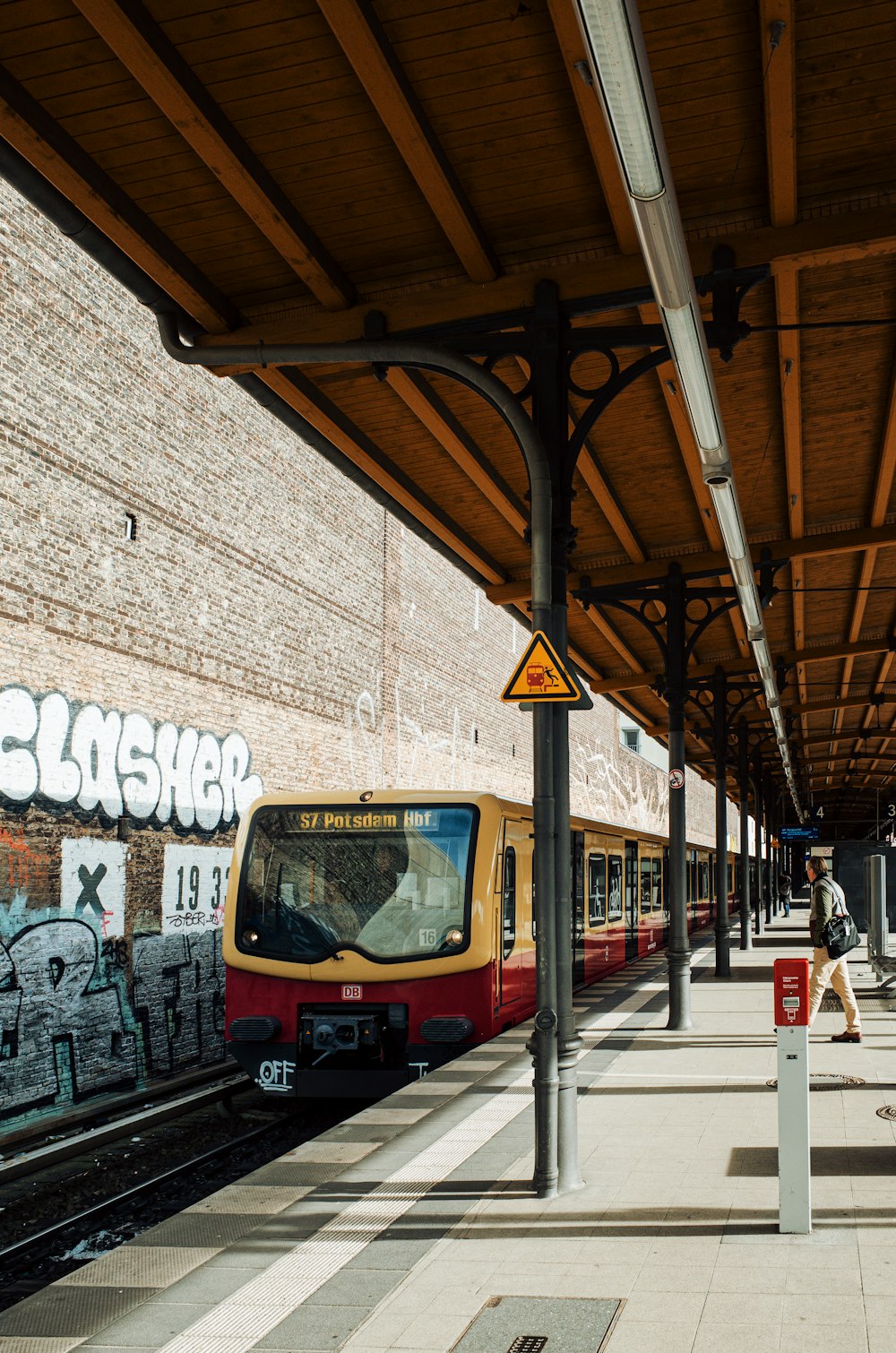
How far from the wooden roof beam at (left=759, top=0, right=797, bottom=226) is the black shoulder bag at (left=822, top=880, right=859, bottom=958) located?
259 inches

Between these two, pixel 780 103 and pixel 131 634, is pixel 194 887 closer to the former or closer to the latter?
pixel 131 634

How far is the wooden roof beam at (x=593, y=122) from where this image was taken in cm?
543

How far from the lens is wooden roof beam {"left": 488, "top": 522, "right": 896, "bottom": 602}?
13133mm

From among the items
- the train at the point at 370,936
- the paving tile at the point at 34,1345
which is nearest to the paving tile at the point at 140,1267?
the paving tile at the point at 34,1345

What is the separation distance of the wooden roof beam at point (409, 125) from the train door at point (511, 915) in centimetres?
500

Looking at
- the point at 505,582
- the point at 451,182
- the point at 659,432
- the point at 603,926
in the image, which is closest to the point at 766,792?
the point at 603,926

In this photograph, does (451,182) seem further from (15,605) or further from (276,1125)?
(276,1125)

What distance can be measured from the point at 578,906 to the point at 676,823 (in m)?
2.73

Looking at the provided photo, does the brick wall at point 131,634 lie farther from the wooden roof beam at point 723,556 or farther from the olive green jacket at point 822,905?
the olive green jacket at point 822,905

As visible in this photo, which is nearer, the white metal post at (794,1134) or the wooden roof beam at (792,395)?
the white metal post at (794,1134)

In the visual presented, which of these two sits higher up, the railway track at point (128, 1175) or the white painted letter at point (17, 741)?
the white painted letter at point (17, 741)

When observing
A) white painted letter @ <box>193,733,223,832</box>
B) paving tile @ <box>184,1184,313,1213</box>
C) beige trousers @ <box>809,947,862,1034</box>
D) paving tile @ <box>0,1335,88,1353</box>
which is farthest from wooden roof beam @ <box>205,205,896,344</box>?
white painted letter @ <box>193,733,223,832</box>

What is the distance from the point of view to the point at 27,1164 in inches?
368

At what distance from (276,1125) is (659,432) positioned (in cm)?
634
